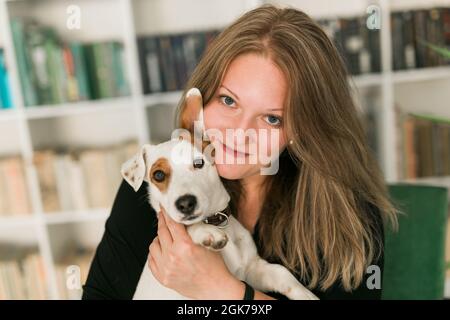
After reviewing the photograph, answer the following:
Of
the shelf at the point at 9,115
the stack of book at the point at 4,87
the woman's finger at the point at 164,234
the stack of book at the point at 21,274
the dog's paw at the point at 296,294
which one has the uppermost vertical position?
the stack of book at the point at 4,87

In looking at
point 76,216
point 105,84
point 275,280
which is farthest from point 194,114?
point 105,84

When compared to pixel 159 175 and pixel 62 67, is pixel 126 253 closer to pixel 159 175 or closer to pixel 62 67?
pixel 159 175

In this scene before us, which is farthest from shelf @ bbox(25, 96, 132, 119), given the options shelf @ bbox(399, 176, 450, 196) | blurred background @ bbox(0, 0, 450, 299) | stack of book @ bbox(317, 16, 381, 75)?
shelf @ bbox(399, 176, 450, 196)

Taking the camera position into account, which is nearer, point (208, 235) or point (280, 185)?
point (208, 235)

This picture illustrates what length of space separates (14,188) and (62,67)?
16.6 inches

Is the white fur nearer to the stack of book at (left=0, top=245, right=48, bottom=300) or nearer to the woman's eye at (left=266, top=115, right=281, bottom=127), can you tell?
the woman's eye at (left=266, top=115, right=281, bottom=127)

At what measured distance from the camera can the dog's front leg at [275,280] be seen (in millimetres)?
633

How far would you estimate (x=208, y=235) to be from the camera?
58cm

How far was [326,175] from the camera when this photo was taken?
669 mm

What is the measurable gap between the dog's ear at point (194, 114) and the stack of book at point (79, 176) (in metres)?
0.82

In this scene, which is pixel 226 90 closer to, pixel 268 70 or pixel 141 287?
pixel 268 70

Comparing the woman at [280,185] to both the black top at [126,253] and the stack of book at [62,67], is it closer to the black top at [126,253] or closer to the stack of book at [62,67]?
the black top at [126,253]

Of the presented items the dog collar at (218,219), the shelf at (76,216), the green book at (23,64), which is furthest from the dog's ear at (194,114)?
the green book at (23,64)
